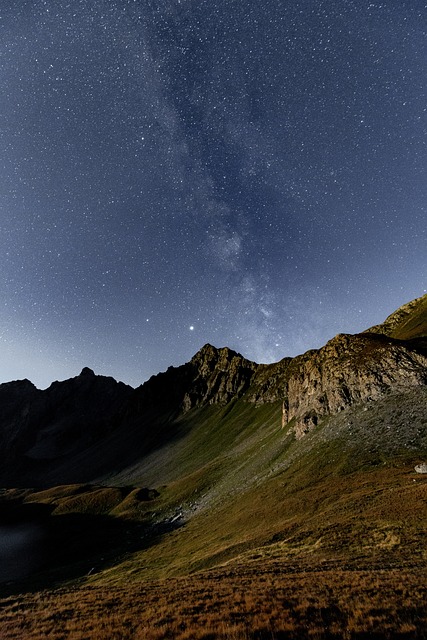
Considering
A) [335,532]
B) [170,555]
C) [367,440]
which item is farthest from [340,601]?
[367,440]

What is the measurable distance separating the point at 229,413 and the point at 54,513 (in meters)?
107

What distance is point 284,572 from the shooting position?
24.6 meters

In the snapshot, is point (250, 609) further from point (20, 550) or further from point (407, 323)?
point (407, 323)

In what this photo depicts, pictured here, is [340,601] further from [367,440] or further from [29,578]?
[29,578]

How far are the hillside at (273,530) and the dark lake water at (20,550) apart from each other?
3.16 feet

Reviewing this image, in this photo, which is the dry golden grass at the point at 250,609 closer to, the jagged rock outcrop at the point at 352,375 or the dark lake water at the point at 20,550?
the dark lake water at the point at 20,550

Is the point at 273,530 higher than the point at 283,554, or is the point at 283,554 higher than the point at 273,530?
the point at 283,554

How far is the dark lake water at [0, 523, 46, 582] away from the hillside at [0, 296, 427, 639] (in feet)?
3.16


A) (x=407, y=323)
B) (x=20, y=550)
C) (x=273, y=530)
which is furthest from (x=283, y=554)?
(x=407, y=323)

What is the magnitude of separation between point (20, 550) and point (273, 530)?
75.4 meters

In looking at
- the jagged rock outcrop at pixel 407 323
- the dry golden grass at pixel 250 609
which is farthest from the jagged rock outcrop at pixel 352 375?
the dry golden grass at pixel 250 609

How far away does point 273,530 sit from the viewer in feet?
144

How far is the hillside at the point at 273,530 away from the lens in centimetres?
1667

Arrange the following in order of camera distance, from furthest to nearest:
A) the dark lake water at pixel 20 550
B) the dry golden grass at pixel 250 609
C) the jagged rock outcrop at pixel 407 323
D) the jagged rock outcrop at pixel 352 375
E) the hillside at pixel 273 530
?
1. the jagged rock outcrop at pixel 407 323
2. the jagged rock outcrop at pixel 352 375
3. the dark lake water at pixel 20 550
4. the hillside at pixel 273 530
5. the dry golden grass at pixel 250 609
